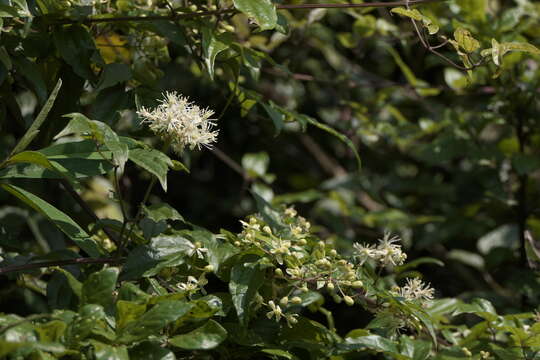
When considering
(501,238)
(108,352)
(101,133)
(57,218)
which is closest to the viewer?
(108,352)

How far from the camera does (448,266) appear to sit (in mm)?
3002

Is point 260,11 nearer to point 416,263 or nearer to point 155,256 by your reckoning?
point 155,256

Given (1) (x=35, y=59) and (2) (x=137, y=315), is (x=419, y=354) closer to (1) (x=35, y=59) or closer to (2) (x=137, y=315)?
(2) (x=137, y=315)

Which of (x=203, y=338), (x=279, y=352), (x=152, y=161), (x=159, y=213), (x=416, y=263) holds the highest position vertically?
(x=152, y=161)

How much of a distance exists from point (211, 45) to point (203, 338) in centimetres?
59

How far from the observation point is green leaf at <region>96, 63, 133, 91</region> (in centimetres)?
143

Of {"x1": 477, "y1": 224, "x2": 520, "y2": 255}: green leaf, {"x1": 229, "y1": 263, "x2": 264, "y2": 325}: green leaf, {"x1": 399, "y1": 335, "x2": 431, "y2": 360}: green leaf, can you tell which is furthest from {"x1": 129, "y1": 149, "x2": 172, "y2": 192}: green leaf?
{"x1": 477, "y1": 224, "x2": 520, "y2": 255}: green leaf

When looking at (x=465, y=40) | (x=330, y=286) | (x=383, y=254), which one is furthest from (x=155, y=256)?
(x=465, y=40)

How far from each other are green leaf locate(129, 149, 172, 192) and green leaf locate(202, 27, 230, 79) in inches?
10.7

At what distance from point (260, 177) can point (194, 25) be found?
3.44ft

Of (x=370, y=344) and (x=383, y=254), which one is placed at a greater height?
(x=383, y=254)

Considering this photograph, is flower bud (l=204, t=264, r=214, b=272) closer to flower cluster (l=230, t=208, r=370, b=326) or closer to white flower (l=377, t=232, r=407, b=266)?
flower cluster (l=230, t=208, r=370, b=326)

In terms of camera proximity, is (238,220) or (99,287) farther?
(238,220)

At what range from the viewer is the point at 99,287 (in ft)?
3.42
